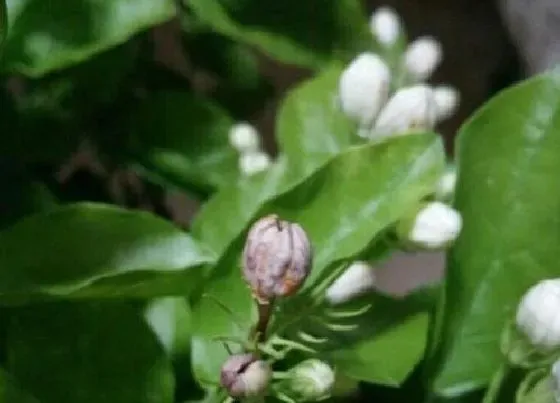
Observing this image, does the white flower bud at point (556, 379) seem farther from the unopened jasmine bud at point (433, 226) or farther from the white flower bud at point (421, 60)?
the white flower bud at point (421, 60)

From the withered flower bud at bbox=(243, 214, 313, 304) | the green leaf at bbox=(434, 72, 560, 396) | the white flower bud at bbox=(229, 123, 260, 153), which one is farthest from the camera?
the white flower bud at bbox=(229, 123, 260, 153)

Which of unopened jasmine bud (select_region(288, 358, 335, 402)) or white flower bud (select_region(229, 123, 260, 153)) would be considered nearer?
unopened jasmine bud (select_region(288, 358, 335, 402))

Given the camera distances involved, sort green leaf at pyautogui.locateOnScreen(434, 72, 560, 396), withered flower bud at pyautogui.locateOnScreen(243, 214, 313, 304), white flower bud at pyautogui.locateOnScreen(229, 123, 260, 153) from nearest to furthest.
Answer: withered flower bud at pyautogui.locateOnScreen(243, 214, 313, 304) < green leaf at pyautogui.locateOnScreen(434, 72, 560, 396) < white flower bud at pyautogui.locateOnScreen(229, 123, 260, 153)

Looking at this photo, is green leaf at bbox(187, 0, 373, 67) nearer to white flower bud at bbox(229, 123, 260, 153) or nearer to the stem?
white flower bud at bbox(229, 123, 260, 153)

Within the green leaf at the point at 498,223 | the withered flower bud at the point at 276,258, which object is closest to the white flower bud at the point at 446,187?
the green leaf at the point at 498,223

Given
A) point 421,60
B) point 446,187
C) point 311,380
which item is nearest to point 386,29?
point 421,60

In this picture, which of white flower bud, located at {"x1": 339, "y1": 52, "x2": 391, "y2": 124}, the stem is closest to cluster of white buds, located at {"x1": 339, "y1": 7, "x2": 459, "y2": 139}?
white flower bud, located at {"x1": 339, "y1": 52, "x2": 391, "y2": 124}
